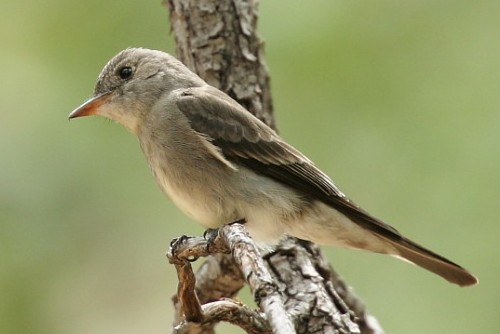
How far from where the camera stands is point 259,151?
501 centimetres

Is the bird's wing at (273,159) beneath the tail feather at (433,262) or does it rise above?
above

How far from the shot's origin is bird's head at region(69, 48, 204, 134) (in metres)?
5.21

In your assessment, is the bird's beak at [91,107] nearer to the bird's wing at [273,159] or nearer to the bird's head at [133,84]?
the bird's head at [133,84]

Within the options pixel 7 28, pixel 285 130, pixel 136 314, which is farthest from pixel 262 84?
pixel 136 314

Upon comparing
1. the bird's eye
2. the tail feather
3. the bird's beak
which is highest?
the bird's eye

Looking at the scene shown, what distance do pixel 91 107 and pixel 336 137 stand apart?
1.35 m

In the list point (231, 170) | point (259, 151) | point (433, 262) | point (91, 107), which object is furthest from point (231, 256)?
point (91, 107)

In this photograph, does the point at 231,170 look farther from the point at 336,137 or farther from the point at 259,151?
the point at 336,137

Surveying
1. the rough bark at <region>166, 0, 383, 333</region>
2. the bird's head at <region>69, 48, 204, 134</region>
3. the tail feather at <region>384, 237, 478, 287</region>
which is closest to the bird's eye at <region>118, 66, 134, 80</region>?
the bird's head at <region>69, 48, 204, 134</region>

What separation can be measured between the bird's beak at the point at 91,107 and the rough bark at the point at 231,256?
591 millimetres

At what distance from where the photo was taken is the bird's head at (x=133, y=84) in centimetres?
521

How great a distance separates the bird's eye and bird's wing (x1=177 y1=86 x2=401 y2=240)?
1.30 feet

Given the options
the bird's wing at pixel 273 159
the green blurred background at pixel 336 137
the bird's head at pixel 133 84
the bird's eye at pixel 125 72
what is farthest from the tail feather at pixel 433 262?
the bird's eye at pixel 125 72

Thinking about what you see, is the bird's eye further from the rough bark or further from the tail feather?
the tail feather
